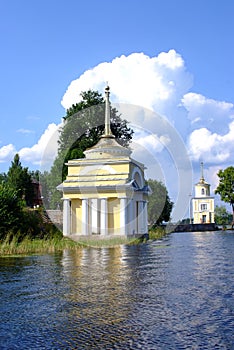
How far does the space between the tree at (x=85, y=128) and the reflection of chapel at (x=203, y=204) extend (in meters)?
48.5

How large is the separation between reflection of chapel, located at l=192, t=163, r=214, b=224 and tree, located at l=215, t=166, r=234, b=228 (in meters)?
21.5

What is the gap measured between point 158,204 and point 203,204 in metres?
37.6

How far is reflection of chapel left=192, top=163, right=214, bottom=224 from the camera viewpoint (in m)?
108

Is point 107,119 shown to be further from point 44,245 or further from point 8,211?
point 44,245

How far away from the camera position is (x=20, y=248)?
2692cm

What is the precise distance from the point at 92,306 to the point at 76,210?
106 ft

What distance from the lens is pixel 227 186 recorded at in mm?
85062

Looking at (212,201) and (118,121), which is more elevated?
(118,121)

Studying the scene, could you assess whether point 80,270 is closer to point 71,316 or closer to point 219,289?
point 219,289

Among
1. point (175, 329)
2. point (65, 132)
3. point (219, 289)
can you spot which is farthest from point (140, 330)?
point (65, 132)

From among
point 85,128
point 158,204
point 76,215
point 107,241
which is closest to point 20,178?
point 85,128

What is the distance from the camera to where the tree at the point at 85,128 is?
193 feet

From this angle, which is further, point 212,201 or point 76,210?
point 212,201

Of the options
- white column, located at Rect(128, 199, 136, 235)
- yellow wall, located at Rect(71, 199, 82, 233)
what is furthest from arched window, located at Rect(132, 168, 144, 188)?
yellow wall, located at Rect(71, 199, 82, 233)
